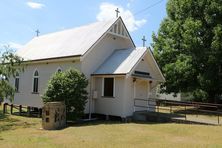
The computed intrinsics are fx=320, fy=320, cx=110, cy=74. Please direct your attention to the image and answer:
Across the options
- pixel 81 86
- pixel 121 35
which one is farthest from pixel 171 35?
pixel 81 86

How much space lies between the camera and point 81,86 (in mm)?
20875

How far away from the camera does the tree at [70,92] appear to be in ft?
66.9

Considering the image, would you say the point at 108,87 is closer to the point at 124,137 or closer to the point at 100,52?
the point at 100,52

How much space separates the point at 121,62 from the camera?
2312 cm

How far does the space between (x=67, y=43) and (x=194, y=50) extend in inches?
471

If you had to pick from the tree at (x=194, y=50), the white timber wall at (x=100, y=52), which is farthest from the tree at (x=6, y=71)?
the tree at (x=194, y=50)

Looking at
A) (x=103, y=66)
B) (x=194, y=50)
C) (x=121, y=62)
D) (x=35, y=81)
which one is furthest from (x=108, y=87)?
(x=194, y=50)

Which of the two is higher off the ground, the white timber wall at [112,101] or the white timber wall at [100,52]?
the white timber wall at [100,52]

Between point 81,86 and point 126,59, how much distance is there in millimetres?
4323

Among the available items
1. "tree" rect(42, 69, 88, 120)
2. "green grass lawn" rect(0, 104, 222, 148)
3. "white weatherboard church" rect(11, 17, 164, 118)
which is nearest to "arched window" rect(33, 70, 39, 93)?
"white weatherboard church" rect(11, 17, 164, 118)

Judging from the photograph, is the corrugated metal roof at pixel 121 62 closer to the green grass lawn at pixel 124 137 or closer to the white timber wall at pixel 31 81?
the white timber wall at pixel 31 81

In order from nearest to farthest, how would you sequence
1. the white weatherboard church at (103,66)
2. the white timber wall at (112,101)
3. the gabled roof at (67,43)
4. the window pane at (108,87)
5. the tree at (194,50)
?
the white timber wall at (112,101) → the white weatherboard church at (103,66) → the window pane at (108,87) → the gabled roof at (67,43) → the tree at (194,50)

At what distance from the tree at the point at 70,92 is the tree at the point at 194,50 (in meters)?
12.8

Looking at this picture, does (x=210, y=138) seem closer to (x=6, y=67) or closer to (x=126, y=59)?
(x=126, y=59)
